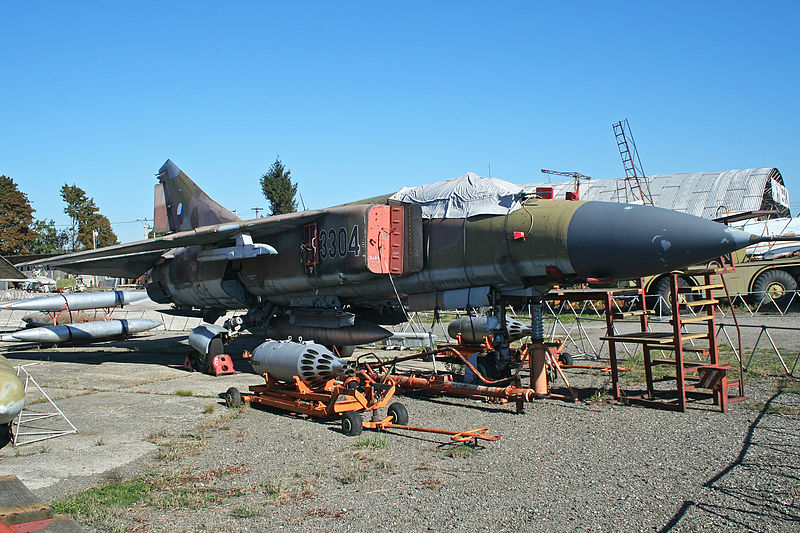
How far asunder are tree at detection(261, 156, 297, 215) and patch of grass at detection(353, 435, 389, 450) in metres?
43.9

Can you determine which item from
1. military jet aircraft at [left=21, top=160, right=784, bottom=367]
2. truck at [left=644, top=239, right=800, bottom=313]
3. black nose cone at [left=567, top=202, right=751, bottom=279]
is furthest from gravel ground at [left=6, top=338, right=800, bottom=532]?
truck at [left=644, top=239, right=800, bottom=313]

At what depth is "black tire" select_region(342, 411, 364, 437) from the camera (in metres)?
6.82

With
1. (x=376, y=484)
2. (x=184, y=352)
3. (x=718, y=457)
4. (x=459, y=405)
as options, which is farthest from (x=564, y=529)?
(x=184, y=352)

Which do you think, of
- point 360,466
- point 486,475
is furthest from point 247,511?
point 486,475

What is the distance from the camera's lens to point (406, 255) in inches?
389

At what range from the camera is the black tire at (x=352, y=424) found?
269 inches

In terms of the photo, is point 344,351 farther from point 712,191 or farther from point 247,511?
point 712,191

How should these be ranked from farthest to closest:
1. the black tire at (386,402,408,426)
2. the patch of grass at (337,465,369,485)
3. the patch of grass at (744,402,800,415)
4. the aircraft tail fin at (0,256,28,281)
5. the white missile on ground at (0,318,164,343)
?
1. the white missile on ground at (0,318,164,343)
2. the aircraft tail fin at (0,256,28,281)
3. the patch of grass at (744,402,800,415)
4. the black tire at (386,402,408,426)
5. the patch of grass at (337,465,369,485)

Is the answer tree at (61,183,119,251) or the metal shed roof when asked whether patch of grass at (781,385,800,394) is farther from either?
tree at (61,183,119,251)

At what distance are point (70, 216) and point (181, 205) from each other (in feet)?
214

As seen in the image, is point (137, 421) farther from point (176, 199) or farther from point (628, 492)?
point (176, 199)

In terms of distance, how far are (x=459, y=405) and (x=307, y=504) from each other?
155 inches

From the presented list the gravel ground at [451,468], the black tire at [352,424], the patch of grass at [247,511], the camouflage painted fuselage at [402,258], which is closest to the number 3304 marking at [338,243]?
the camouflage painted fuselage at [402,258]

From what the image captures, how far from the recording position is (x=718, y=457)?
18.2 feet
